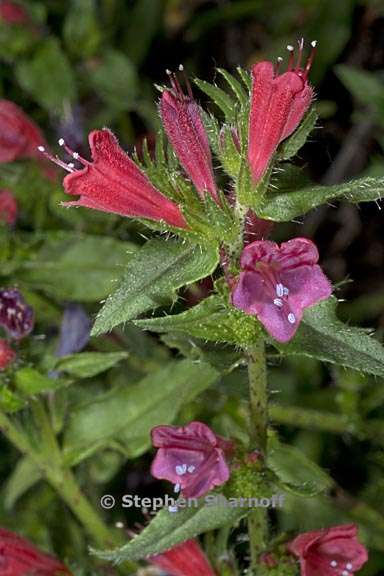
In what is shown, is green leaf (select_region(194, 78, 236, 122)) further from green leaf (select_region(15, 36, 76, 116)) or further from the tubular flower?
green leaf (select_region(15, 36, 76, 116))

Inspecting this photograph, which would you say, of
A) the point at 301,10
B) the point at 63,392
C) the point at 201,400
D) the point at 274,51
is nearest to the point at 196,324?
the point at 63,392

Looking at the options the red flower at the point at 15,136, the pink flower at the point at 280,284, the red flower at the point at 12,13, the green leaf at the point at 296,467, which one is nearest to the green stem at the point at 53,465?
the green leaf at the point at 296,467

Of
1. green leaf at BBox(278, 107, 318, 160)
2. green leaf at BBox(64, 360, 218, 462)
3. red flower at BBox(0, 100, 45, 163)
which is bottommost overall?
green leaf at BBox(64, 360, 218, 462)

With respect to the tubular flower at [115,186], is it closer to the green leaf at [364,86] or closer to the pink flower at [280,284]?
the pink flower at [280,284]

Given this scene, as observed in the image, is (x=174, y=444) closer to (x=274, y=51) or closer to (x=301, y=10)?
(x=274, y=51)

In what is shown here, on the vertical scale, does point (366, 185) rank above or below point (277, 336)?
above

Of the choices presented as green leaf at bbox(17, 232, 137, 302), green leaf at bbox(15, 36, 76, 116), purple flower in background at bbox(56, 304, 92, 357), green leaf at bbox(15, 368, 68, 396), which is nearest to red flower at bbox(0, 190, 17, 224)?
green leaf at bbox(17, 232, 137, 302)

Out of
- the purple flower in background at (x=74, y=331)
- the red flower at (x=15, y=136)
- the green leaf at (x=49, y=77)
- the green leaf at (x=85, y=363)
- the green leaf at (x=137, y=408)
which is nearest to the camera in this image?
the green leaf at (x=85, y=363)
